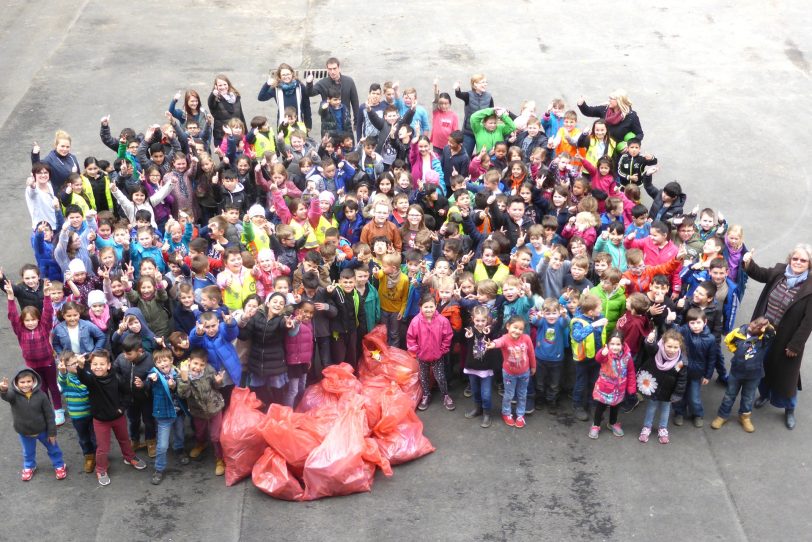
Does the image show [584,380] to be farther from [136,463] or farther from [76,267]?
[76,267]

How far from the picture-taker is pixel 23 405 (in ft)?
24.2

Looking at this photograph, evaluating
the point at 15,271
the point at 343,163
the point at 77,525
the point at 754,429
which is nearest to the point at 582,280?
the point at 754,429

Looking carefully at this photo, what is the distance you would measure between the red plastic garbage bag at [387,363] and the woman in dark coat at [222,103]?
4289mm

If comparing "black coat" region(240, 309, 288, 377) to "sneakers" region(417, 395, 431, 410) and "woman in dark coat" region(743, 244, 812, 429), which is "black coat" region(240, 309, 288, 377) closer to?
"sneakers" region(417, 395, 431, 410)

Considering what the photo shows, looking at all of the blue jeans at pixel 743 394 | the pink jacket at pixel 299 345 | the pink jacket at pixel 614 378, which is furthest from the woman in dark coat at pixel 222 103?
the blue jeans at pixel 743 394

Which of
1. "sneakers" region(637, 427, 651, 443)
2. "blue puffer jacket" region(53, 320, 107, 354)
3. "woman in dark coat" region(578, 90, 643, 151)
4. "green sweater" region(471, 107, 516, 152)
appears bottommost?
"sneakers" region(637, 427, 651, 443)

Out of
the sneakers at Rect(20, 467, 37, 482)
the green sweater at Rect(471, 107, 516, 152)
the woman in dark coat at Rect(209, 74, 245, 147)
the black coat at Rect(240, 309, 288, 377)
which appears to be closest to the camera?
the sneakers at Rect(20, 467, 37, 482)

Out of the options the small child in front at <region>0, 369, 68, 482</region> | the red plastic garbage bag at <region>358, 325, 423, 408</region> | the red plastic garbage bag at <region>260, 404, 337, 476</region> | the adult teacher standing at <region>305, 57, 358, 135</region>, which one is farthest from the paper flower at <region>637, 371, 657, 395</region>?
the adult teacher standing at <region>305, 57, 358, 135</region>

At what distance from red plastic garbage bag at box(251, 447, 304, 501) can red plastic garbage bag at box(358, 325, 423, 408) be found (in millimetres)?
1399

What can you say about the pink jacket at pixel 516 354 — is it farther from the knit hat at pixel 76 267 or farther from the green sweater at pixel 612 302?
the knit hat at pixel 76 267

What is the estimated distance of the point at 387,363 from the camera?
874 centimetres

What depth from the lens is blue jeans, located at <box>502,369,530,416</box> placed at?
8.25 meters

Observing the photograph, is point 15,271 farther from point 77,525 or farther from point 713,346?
point 713,346

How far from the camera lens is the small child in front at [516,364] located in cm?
802
